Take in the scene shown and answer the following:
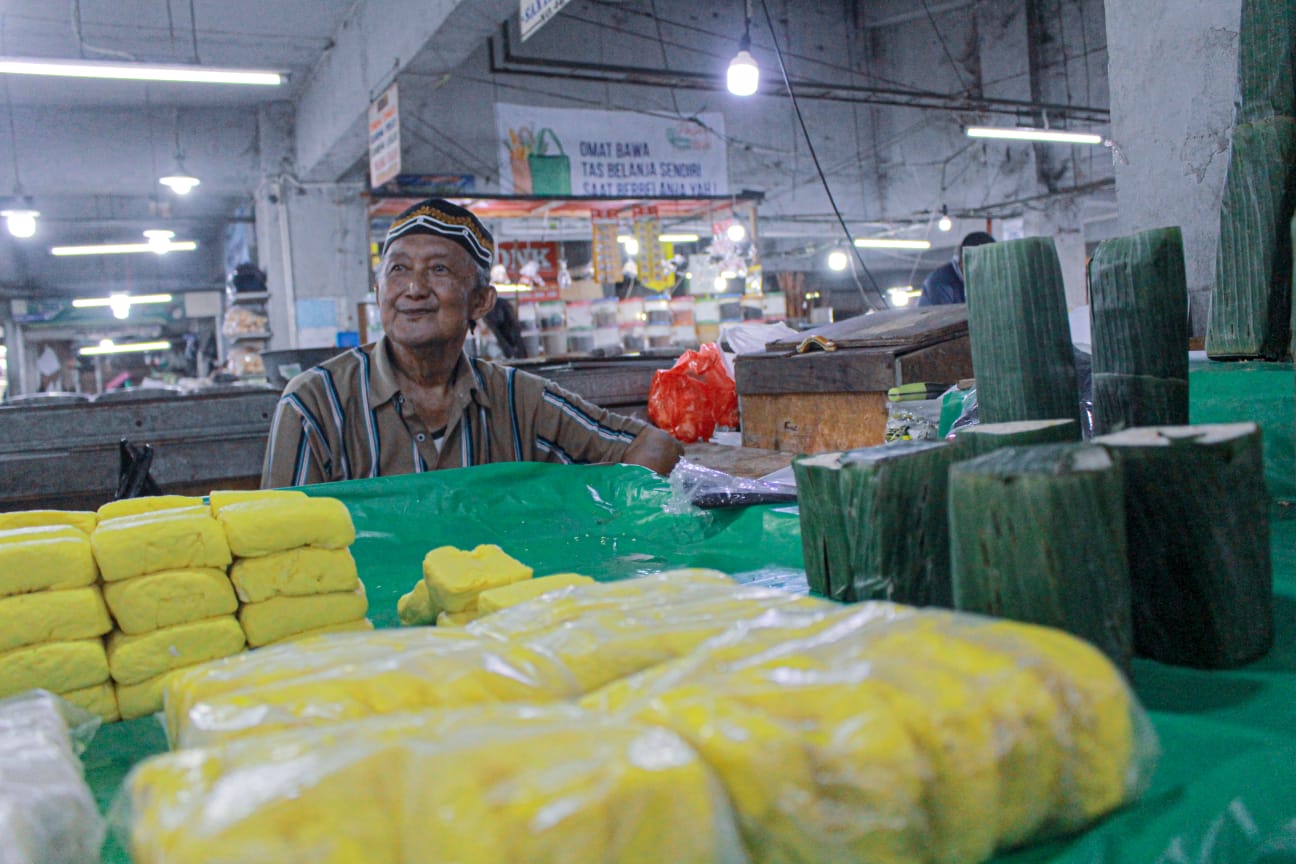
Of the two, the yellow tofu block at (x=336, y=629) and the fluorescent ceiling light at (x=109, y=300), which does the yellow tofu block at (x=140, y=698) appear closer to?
the yellow tofu block at (x=336, y=629)

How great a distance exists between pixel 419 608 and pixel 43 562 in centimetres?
50

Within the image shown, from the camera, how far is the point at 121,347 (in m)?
24.4

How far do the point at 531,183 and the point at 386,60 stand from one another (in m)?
2.82

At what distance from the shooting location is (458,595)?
1277 millimetres

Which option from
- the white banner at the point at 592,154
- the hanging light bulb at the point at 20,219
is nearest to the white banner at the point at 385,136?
the white banner at the point at 592,154

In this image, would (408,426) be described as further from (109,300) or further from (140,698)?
(109,300)

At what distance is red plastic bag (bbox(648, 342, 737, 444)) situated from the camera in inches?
157

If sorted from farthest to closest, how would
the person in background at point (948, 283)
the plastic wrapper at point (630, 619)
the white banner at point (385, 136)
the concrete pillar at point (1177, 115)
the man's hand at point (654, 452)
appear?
the white banner at point (385, 136) < the person in background at point (948, 283) < the man's hand at point (654, 452) < the concrete pillar at point (1177, 115) < the plastic wrapper at point (630, 619)

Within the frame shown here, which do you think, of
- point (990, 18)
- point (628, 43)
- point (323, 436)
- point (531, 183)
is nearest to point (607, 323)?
point (531, 183)

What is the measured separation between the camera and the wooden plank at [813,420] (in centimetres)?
300

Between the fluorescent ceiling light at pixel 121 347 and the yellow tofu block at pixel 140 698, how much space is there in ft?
81.8

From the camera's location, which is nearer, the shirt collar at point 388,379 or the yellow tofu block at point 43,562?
the yellow tofu block at point 43,562

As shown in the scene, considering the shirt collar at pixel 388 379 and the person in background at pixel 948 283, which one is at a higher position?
the person in background at pixel 948 283

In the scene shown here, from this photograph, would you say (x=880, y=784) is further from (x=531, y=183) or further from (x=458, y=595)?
(x=531, y=183)
